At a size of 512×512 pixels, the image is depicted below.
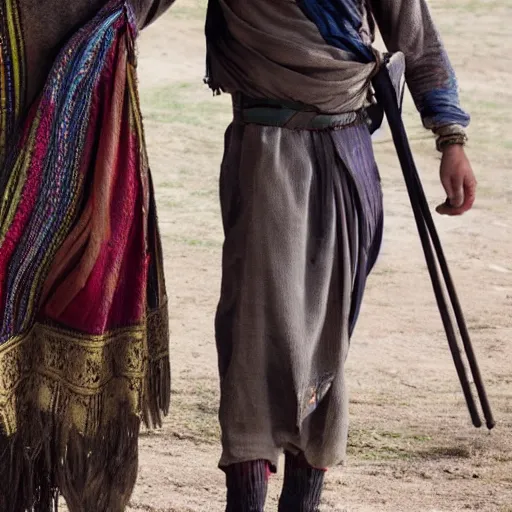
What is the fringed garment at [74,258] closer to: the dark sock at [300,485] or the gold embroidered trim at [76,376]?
the gold embroidered trim at [76,376]

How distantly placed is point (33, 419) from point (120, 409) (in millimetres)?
205

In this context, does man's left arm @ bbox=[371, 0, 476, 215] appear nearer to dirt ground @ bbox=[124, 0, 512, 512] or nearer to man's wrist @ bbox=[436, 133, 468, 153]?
man's wrist @ bbox=[436, 133, 468, 153]

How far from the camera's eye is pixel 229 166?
3.07 m

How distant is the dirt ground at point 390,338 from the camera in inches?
156

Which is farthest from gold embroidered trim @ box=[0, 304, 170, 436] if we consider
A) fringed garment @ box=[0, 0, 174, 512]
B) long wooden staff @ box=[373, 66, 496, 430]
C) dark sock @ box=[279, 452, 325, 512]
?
long wooden staff @ box=[373, 66, 496, 430]

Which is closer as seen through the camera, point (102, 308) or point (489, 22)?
point (102, 308)

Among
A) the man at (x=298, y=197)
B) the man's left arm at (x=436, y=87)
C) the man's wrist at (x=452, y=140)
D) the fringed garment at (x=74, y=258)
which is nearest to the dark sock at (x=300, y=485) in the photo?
the man at (x=298, y=197)

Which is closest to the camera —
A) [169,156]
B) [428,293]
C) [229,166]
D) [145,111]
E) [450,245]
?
[229,166]

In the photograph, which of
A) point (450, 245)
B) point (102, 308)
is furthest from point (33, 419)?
point (450, 245)

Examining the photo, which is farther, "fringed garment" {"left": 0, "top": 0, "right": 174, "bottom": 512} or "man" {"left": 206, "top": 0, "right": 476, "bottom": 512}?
"man" {"left": 206, "top": 0, "right": 476, "bottom": 512}

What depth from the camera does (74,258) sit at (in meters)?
2.91

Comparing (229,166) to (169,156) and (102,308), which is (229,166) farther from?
(169,156)

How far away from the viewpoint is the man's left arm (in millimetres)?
3135

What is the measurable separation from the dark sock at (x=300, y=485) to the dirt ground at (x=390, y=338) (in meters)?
0.49
